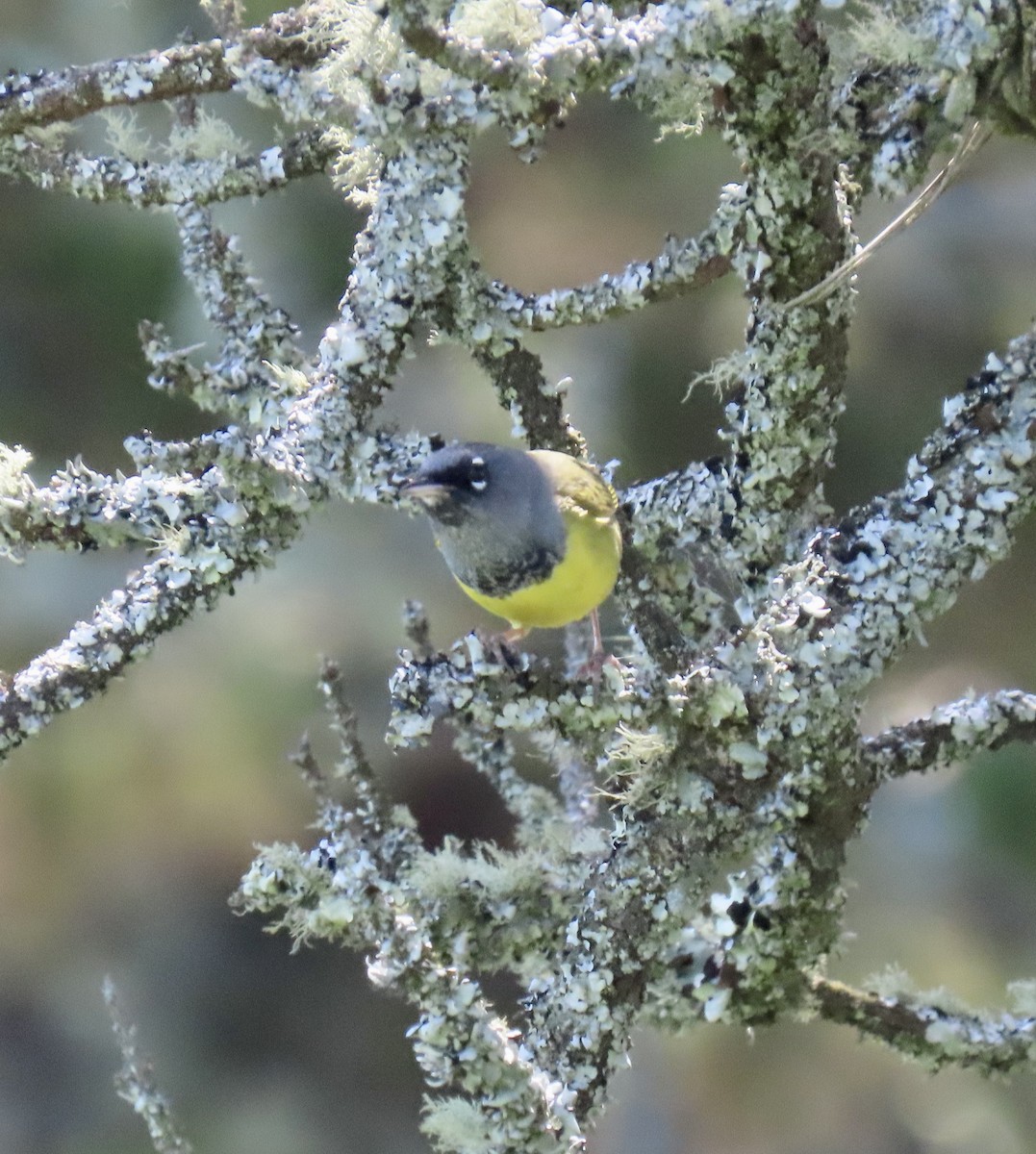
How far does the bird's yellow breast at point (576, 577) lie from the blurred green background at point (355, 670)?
892mm

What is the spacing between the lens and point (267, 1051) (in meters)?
2.62

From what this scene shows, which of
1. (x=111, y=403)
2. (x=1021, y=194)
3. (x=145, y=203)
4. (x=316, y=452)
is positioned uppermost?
(x=1021, y=194)

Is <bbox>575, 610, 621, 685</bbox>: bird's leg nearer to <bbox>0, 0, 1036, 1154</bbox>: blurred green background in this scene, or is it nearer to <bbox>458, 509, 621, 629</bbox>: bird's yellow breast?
<bbox>458, 509, 621, 629</bbox>: bird's yellow breast

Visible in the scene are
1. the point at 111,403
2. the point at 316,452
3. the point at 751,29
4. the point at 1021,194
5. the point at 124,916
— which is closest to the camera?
the point at 751,29

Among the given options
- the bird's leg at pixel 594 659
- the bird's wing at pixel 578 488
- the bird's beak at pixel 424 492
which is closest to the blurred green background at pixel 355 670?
the bird's leg at pixel 594 659

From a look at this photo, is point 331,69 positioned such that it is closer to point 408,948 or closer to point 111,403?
point 408,948

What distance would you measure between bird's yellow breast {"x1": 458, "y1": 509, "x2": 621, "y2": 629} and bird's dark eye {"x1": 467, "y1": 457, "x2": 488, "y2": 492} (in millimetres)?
86

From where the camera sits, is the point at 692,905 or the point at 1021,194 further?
Answer: the point at 1021,194

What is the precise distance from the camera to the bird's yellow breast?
1.06 meters

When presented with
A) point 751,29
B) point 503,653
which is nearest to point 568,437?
point 503,653

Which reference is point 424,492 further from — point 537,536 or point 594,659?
point 594,659

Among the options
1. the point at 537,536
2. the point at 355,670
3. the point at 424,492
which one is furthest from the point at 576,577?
the point at 355,670

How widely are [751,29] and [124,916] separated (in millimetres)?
2255

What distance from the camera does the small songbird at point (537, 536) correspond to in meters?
1.05
